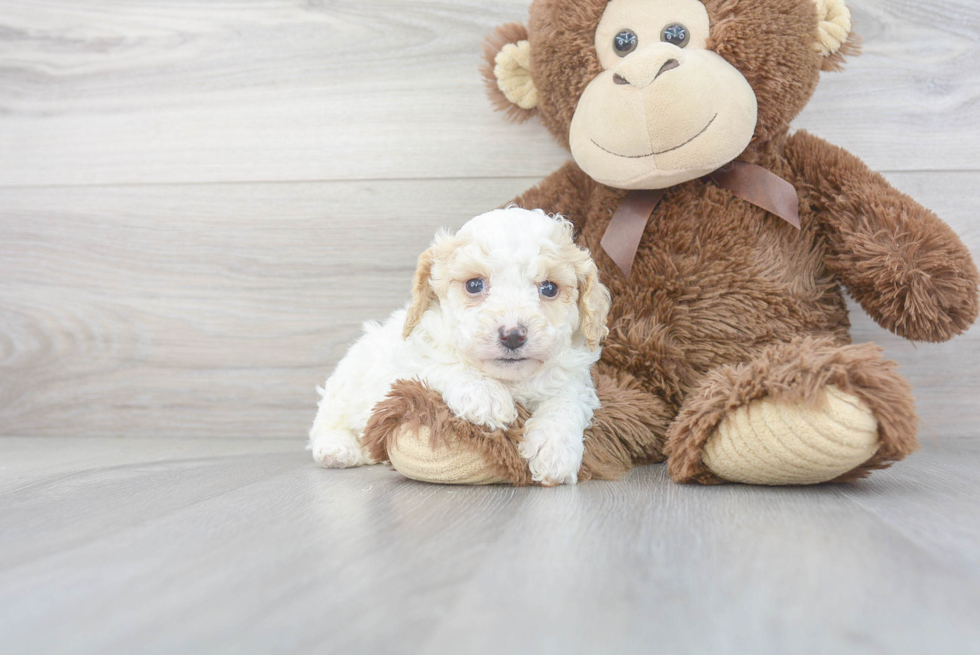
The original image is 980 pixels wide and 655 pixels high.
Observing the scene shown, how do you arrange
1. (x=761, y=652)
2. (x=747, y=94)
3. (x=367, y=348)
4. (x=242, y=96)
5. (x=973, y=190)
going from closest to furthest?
(x=761, y=652)
(x=747, y=94)
(x=367, y=348)
(x=973, y=190)
(x=242, y=96)

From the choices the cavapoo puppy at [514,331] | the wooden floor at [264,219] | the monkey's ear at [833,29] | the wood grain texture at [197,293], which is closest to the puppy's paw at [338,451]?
the wooden floor at [264,219]

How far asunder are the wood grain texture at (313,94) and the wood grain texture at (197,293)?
5 centimetres

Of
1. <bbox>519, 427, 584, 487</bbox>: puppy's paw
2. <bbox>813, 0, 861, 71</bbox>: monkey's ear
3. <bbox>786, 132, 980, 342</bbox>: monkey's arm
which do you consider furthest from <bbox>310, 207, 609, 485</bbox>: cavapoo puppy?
<bbox>813, 0, 861, 71</bbox>: monkey's ear

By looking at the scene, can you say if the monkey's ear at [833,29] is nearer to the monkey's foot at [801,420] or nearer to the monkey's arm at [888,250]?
the monkey's arm at [888,250]

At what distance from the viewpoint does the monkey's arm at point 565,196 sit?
1.26 metres

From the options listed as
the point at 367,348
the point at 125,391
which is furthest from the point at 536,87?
the point at 125,391

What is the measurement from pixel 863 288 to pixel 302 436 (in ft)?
3.56

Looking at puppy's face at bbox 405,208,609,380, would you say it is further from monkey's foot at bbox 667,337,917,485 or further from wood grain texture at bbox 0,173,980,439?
wood grain texture at bbox 0,173,980,439

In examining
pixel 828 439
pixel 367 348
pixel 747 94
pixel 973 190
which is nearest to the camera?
pixel 828 439

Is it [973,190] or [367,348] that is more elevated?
[973,190]

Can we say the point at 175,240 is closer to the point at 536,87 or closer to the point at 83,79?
the point at 83,79

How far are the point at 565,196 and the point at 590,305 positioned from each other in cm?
33

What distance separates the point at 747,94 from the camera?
1.05 m

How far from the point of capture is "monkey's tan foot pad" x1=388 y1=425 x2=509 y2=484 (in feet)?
3.02
